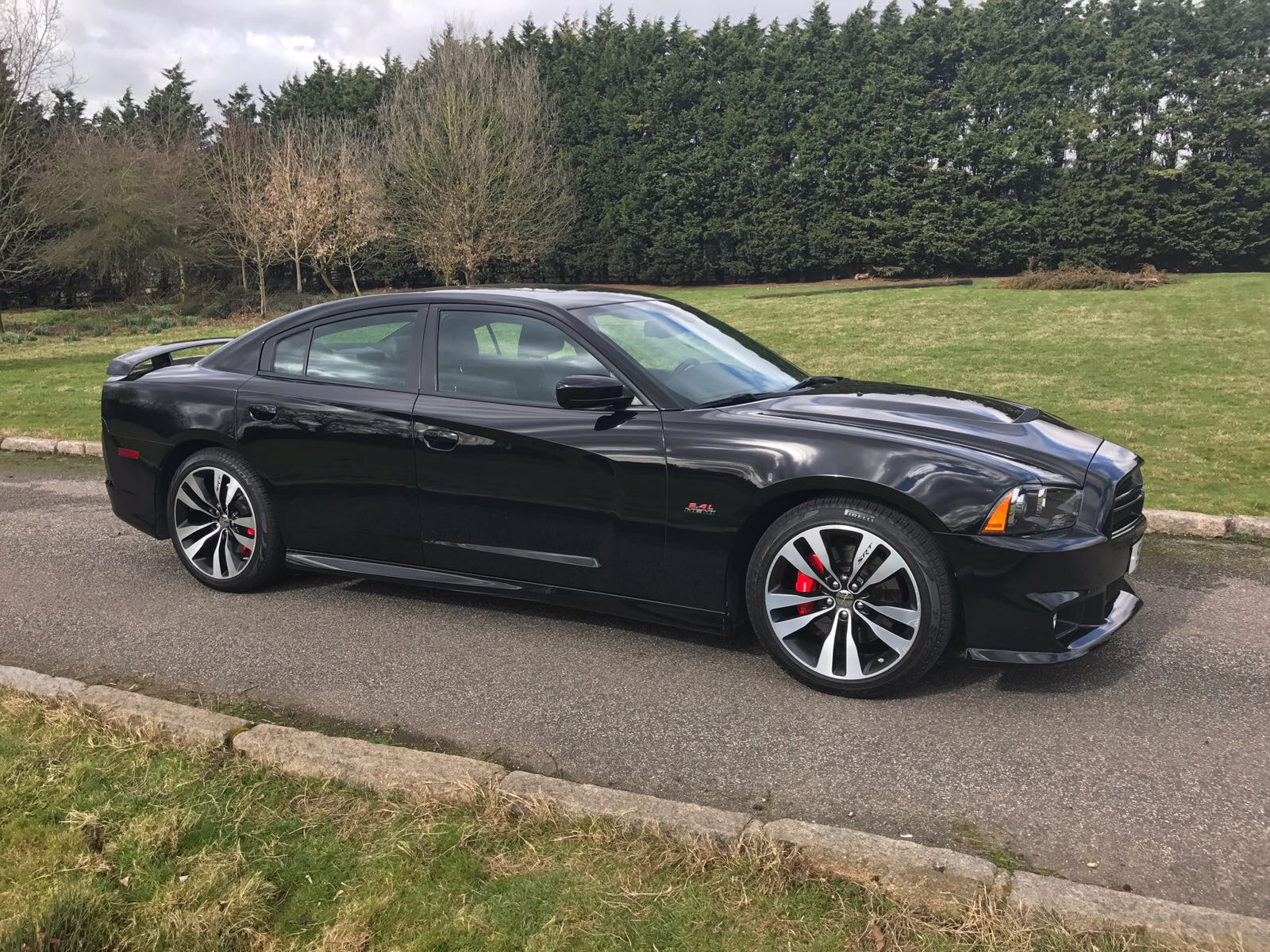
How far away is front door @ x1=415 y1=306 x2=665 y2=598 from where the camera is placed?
418 centimetres

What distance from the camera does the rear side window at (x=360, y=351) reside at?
4.77m

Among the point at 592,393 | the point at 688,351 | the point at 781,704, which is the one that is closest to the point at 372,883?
the point at 781,704

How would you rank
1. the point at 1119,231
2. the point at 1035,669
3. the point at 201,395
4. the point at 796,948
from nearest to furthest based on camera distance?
the point at 796,948 → the point at 1035,669 → the point at 201,395 → the point at 1119,231

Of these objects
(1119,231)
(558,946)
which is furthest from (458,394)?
(1119,231)

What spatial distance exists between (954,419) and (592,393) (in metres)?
1.52

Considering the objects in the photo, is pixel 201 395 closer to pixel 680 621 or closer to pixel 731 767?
pixel 680 621

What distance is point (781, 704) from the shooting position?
3.84m

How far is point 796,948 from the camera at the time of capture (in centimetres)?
235

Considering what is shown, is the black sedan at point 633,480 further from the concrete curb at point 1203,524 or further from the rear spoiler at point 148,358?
the concrete curb at point 1203,524

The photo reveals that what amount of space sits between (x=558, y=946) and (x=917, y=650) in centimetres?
189

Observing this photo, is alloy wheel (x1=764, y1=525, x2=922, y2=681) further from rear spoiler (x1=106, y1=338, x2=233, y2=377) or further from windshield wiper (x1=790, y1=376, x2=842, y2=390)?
rear spoiler (x1=106, y1=338, x2=233, y2=377)

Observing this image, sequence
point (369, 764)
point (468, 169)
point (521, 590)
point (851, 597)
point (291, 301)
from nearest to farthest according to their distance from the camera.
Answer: point (369, 764) → point (851, 597) → point (521, 590) → point (468, 169) → point (291, 301)

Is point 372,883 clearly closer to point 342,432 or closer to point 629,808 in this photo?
point 629,808

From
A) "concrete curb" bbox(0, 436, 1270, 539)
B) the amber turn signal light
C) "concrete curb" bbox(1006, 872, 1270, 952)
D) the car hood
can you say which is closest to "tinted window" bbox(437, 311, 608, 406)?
the car hood
